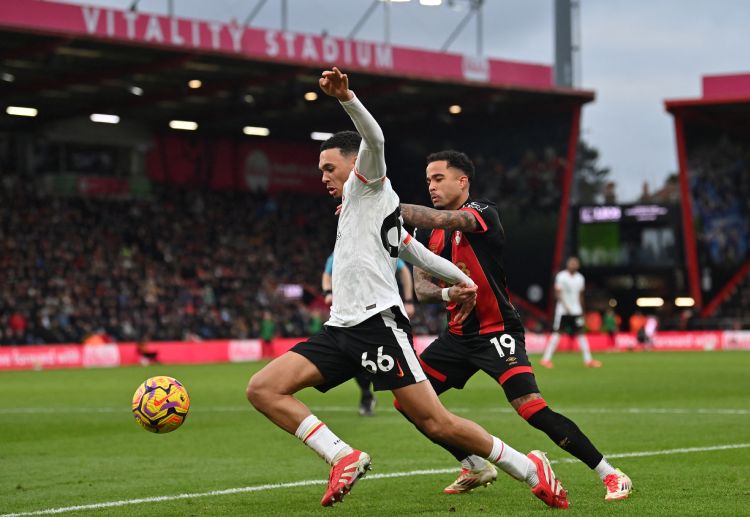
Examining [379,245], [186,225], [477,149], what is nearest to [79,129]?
[186,225]

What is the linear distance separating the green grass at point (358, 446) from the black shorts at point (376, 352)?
35.7 inches

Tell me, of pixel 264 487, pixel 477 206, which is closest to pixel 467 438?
pixel 477 206

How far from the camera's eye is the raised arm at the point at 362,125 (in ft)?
22.1

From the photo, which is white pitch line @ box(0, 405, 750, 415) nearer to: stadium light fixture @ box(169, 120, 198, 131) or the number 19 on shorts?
the number 19 on shorts

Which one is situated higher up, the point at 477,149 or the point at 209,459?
the point at 477,149

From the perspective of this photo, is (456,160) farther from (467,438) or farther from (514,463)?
(514,463)

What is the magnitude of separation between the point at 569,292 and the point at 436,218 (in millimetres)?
20029

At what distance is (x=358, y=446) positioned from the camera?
12070 millimetres

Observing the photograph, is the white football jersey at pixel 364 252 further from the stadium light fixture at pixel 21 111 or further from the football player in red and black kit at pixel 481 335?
the stadium light fixture at pixel 21 111

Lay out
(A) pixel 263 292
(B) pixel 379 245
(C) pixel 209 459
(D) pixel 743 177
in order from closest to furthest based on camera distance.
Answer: (B) pixel 379 245 < (C) pixel 209 459 < (A) pixel 263 292 < (D) pixel 743 177

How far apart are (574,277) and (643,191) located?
36.0m

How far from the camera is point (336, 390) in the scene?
70.0 feet

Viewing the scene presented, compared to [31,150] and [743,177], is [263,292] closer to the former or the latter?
[31,150]

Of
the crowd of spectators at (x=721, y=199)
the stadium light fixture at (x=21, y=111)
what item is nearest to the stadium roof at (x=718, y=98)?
the crowd of spectators at (x=721, y=199)
